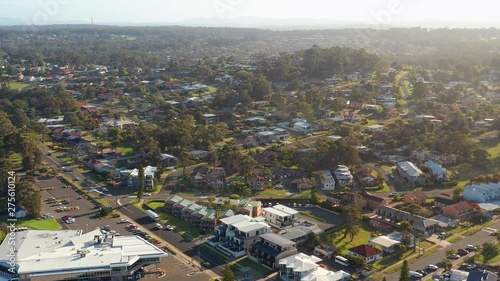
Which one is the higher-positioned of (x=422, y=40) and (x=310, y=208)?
(x=422, y=40)

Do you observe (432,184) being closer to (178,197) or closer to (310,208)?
(310,208)

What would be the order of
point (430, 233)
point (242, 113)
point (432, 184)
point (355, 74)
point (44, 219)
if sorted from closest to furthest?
point (430, 233) → point (44, 219) → point (432, 184) → point (242, 113) → point (355, 74)

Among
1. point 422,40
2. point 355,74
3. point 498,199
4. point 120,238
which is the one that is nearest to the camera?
point 120,238

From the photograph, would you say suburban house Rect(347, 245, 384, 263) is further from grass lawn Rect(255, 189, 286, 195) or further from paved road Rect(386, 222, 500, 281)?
grass lawn Rect(255, 189, 286, 195)

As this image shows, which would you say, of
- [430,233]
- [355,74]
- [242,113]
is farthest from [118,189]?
[355,74]

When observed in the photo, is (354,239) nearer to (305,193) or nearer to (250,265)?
(250,265)

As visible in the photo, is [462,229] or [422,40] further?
[422,40]

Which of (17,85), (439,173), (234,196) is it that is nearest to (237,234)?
(234,196)

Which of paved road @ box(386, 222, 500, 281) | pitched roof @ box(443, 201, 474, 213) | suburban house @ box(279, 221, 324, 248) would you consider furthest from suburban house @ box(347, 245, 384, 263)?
pitched roof @ box(443, 201, 474, 213)
